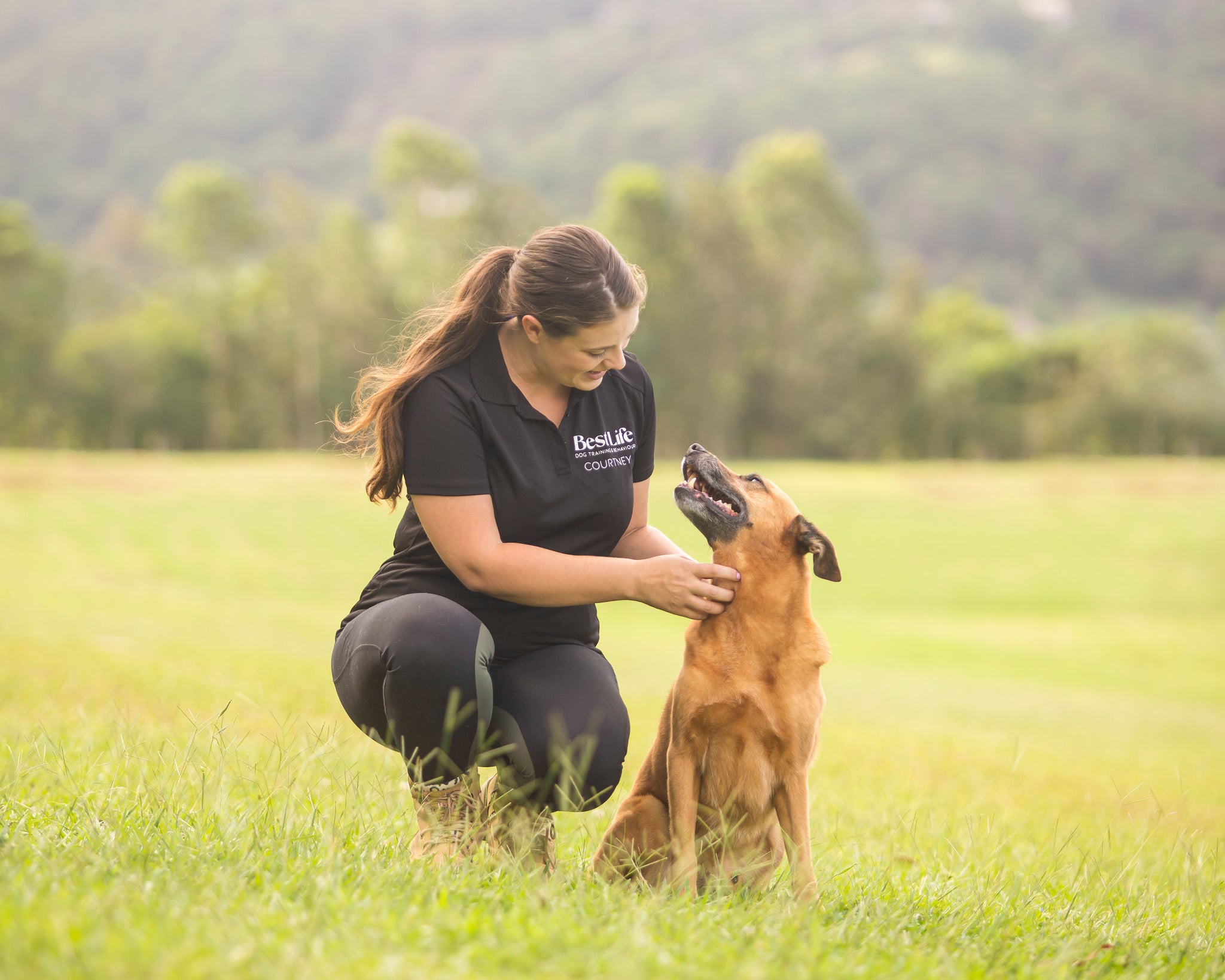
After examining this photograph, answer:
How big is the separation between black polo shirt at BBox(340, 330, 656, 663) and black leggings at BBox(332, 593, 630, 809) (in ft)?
0.49

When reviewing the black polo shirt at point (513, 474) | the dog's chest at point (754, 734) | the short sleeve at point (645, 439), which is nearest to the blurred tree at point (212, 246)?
the short sleeve at point (645, 439)

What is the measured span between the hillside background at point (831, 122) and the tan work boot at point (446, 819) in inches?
4844

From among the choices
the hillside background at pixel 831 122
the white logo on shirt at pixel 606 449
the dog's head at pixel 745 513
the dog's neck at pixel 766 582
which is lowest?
the dog's neck at pixel 766 582

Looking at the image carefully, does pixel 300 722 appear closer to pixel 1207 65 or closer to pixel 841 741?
pixel 841 741

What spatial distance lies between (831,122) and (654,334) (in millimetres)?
120998

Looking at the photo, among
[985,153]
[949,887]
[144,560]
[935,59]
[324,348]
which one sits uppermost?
[935,59]

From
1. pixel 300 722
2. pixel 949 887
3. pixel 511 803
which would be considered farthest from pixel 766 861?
pixel 300 722

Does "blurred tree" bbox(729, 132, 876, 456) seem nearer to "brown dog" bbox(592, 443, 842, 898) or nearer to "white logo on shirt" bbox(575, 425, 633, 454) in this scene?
"white logo on shirt" bbox(575, 425, 633, 454)

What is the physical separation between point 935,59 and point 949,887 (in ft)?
627

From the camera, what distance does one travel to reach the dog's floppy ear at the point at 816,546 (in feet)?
11.3

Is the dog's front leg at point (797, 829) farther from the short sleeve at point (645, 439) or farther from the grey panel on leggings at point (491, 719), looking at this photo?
the short sleeve at point (645, 439)

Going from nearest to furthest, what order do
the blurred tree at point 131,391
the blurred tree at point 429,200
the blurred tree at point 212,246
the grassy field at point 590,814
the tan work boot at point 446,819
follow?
1. the grassy field at point 590,814
2. the tan work boot at point 446,819
3. the blurred tree at point 429,200
4. the blurred tree at point 131,391
5. the blurred tree at point 212,246

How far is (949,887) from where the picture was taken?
10.2 feet

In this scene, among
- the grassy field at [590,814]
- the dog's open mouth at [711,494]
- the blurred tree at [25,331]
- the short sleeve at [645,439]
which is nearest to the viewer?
the grassy field at [590,814]
